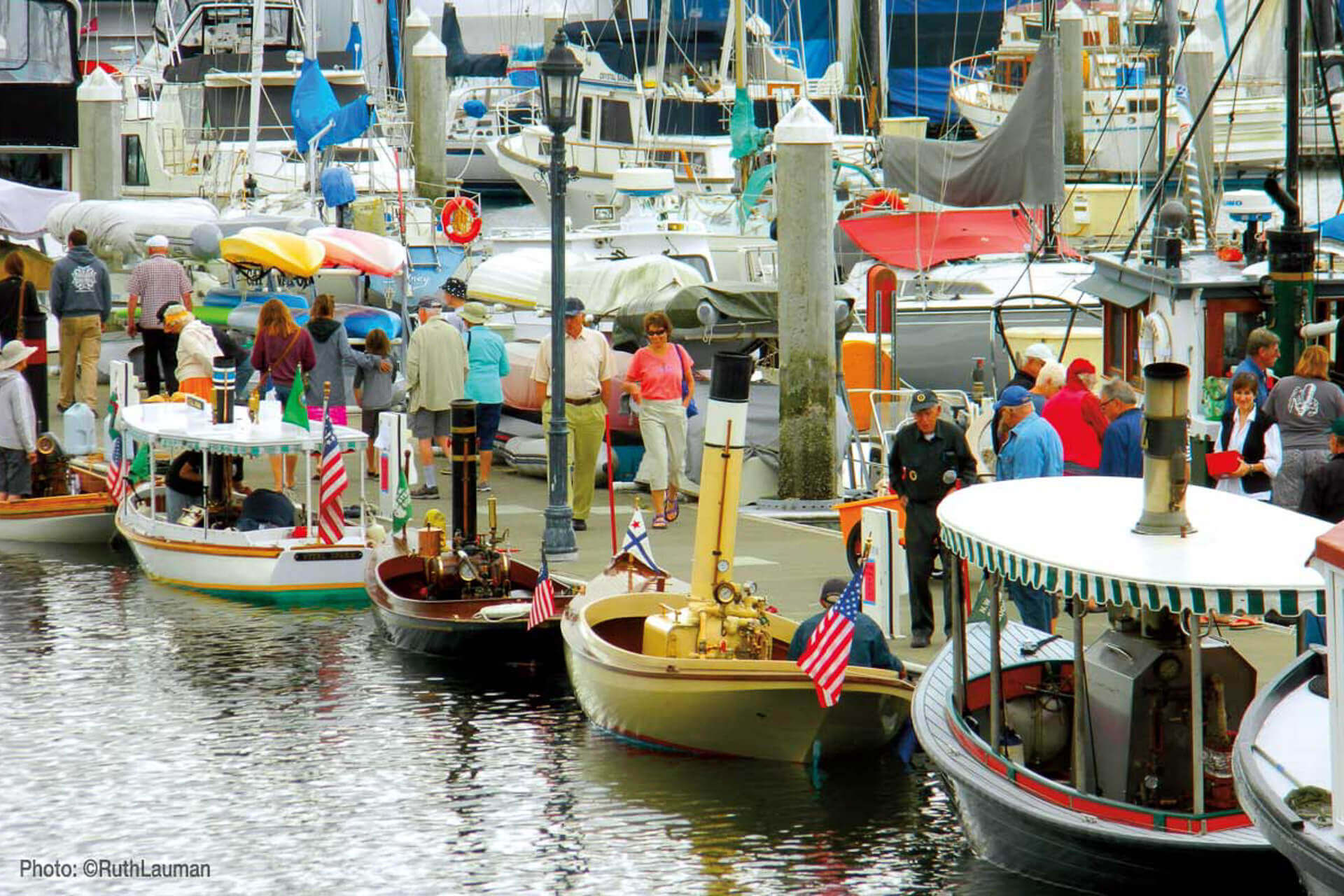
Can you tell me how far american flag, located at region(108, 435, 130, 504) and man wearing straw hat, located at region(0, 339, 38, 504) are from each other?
692mm

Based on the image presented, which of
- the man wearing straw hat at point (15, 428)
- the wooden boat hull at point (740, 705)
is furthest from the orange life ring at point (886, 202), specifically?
the wooden boat hull at point (740, 705)

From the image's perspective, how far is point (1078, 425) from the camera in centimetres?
1325

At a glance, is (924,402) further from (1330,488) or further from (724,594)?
(1330,488)

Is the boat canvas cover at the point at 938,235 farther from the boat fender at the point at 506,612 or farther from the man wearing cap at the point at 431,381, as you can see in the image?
the boat fender at the point at 506,612

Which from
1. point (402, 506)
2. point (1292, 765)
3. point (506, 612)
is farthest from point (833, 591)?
point (402, 506)

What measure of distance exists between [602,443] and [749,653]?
7182mm

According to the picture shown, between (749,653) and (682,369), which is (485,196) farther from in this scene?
(749,653)

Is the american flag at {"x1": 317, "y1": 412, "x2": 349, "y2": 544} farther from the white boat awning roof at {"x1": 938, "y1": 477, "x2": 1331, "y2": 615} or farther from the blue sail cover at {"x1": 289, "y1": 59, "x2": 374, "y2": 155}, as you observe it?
the blue sail cover at {"x1": 289, "y1": 59, "x2": 374, "y2": 155}

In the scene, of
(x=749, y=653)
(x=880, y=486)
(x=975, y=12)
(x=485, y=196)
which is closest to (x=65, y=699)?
(x=749, y=653)

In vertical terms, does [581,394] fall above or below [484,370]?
below

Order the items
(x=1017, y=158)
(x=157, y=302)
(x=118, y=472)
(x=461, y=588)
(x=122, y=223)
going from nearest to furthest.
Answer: (x=461, y=588) < (x=118, y=472) < (x=1017, y=158) < (x=157, y=302) < (x=122, y=223)

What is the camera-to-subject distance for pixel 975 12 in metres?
64.2

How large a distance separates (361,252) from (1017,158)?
23.7 ft

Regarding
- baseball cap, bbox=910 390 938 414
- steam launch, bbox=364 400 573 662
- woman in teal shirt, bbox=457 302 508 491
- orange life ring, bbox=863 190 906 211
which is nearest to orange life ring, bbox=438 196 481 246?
orange life ring, bbox=863 190 906 211
